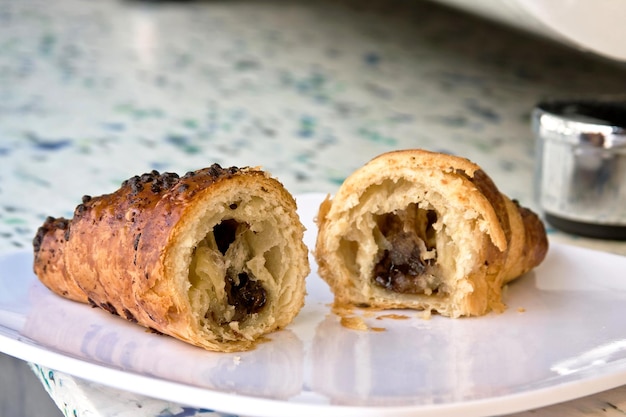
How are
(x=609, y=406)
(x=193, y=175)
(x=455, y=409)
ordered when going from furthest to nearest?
1. (x=193, y=175)
2. (x=609, y=406)
3. (x=455, y=409)

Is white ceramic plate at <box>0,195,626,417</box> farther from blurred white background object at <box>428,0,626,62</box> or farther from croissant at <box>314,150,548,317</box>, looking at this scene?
blurred white background object at <box>428,0,626,62</box>

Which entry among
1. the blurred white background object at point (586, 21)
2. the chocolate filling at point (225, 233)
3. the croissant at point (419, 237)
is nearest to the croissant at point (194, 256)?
the chocolate filling at point (225, 233)

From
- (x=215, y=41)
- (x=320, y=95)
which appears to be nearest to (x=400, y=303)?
(x=320, y=95)

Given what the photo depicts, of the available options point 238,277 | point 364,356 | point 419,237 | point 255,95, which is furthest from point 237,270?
point 255,95

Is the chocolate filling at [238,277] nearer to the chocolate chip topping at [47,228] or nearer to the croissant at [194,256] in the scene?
the croissant at [194,256]

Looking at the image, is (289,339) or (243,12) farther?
(243,12)

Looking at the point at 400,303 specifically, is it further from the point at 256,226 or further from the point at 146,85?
the point at 146,85

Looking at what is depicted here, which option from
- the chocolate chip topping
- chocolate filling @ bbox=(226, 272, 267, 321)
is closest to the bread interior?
chocolate filling @ bbox=(226, 272, 267, 321)
